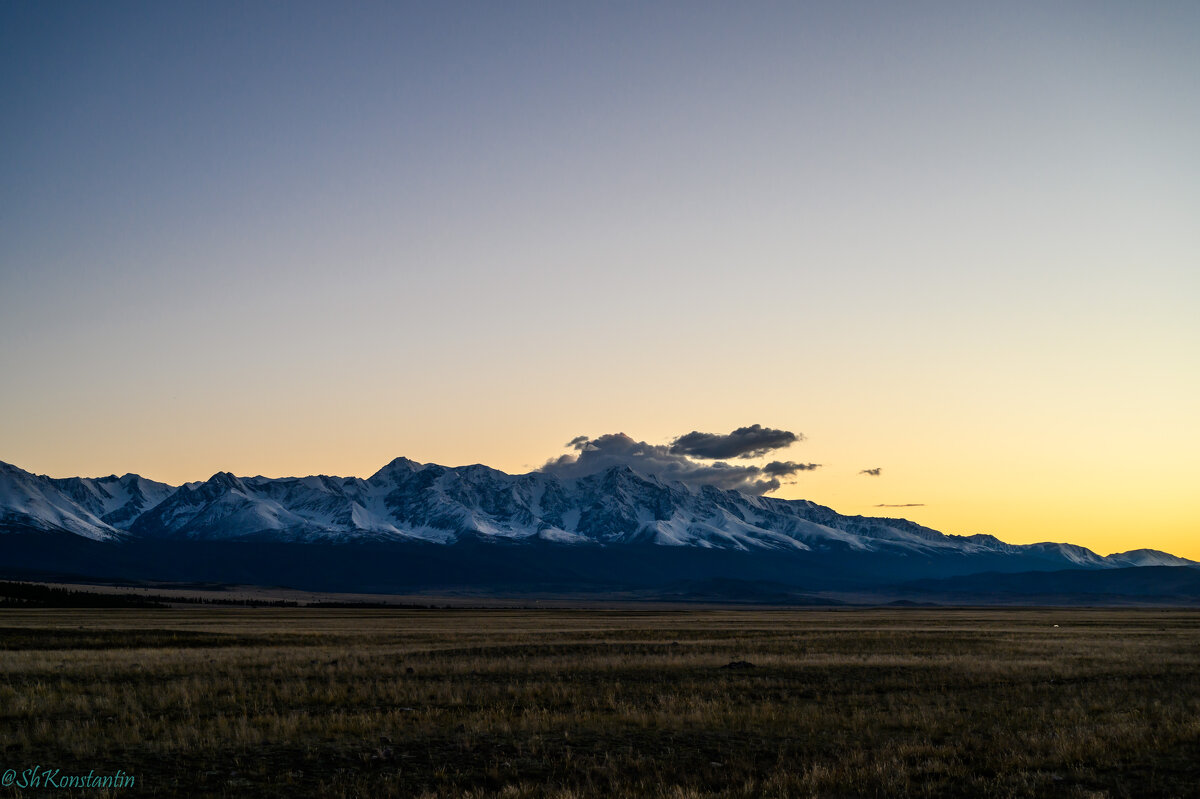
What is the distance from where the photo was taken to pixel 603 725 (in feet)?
66.0


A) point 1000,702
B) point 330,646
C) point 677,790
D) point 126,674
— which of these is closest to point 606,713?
point 677,790

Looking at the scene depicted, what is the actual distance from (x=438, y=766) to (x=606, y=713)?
22.3 feet

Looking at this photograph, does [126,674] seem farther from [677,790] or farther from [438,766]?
[677,790]

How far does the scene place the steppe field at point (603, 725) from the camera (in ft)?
48.0

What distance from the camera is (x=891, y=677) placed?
29703mm
